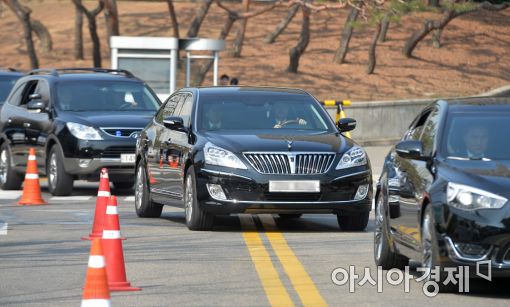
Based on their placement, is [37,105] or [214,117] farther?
[37,105]

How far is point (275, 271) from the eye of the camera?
12.0 m

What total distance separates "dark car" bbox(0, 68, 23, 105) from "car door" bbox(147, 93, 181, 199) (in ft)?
31.9

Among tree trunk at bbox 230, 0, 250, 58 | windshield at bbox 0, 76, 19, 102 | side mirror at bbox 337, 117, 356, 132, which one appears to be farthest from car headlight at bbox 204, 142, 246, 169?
tree trunk at bbox 230, 0, 250, 58

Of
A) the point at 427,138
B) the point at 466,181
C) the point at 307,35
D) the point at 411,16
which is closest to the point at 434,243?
the point at 466,181

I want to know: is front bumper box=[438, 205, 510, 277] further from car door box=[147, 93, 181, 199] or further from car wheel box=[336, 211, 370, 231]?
car door box=[147, 93, 181, 199]

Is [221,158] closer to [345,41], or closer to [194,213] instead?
[194,213]

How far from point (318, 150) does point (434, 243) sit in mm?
5361

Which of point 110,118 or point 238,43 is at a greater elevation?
point 110,118

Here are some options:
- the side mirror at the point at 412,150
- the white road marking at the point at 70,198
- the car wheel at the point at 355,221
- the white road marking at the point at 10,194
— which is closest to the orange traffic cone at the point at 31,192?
the white road marking at the point at 70,198

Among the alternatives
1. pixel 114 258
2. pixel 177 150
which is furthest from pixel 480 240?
pixel 177 150

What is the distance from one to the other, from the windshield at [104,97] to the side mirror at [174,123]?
578 cm

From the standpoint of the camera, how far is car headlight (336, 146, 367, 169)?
15609 millimetres

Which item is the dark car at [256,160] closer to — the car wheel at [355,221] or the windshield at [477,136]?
the car wheel at [355,221]

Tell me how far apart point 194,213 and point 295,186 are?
115 cm
